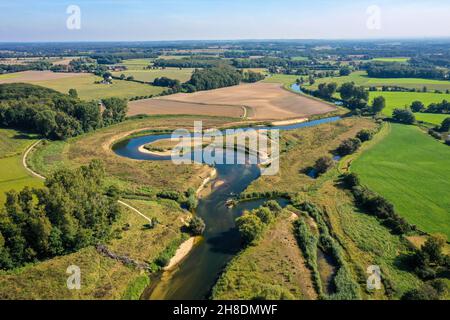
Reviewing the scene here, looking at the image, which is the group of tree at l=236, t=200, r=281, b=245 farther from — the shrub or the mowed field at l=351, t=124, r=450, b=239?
the mowed field at l=351, t=124, r=450, b=239

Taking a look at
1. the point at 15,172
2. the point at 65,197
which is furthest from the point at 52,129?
the point at 65,197

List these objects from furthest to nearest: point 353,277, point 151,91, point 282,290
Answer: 1. point 151,91
2. point 353,277
3. point 282,290

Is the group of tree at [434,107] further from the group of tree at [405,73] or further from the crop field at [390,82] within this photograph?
the group of tree at [405,73]

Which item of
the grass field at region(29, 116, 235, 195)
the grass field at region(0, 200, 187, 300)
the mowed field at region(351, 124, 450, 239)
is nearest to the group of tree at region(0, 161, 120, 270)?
the grass field at region(0, 200, 187, 300)

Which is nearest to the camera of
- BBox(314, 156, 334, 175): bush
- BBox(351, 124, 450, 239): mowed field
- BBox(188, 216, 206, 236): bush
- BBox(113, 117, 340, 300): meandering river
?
BBox(113, 117, 340, 300): meandering river
